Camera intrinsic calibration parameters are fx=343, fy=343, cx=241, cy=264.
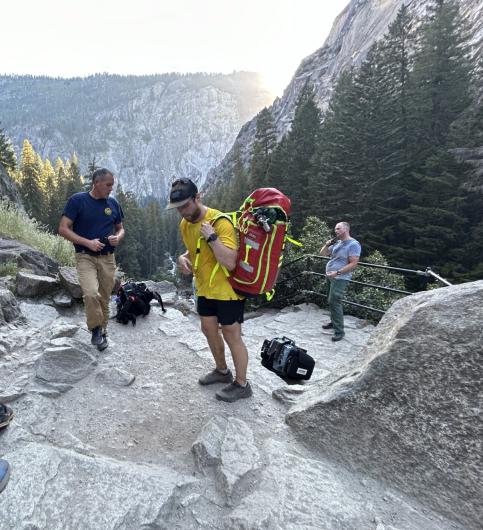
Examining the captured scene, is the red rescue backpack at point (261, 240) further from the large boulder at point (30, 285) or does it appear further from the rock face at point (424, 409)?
the large boulder at point (30, 285)

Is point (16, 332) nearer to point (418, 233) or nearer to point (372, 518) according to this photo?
point (372, 518)

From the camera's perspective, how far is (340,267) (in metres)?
6.22

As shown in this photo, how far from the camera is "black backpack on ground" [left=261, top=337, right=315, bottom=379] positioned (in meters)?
4.11

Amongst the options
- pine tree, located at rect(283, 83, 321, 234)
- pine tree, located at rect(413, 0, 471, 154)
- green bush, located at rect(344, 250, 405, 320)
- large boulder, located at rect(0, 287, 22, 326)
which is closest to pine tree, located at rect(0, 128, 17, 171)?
pine tree, located at rect(283, 83, 321, 234)

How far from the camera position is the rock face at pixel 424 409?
211 cm

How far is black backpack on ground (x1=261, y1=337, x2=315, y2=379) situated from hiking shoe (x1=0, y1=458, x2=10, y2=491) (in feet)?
9.03

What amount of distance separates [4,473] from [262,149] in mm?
43459

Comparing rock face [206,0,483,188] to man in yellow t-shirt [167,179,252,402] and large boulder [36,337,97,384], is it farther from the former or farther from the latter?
large boulder [36,337,97,384]

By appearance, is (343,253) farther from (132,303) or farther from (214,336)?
(132,303)

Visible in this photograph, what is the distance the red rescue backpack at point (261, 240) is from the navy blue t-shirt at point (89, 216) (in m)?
2.22

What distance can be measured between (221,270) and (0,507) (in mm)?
2102

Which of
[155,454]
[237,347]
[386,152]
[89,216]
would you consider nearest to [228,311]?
[237,347]

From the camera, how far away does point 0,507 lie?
6.40 ft

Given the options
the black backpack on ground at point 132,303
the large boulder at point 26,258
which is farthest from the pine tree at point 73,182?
the black backpack on ground at point 132,303
